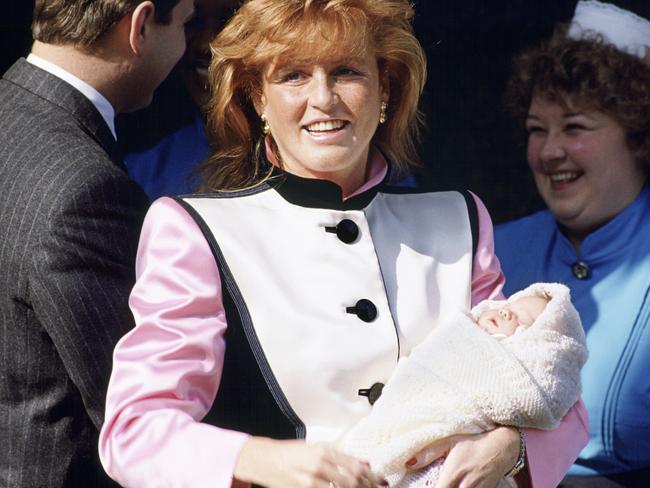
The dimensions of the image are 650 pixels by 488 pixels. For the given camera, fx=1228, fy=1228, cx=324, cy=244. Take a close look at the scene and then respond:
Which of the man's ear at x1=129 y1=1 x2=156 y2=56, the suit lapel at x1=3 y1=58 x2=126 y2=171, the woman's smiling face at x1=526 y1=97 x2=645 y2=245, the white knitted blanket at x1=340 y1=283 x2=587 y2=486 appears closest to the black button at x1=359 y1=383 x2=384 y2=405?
the white knitted blanket at x1=340 y1=283 x2=587 y2=486

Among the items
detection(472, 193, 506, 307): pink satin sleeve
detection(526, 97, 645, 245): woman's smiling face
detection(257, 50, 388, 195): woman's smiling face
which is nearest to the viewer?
detection(257, 50, 388, 195): woman's smiling face

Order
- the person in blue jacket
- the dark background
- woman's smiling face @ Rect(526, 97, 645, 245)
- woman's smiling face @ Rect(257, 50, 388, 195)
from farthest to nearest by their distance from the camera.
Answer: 1. the dark background
2. woman's smiling face @ Rect(526, 97, 645, 245)
3. the person in blue jacket
4. woman's smiling face @ Rect(257, 50, 388, 195)

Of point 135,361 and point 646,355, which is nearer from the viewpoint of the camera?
point 135,361

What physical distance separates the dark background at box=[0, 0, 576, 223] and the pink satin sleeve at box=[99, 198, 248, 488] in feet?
6.52

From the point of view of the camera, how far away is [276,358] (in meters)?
2.23

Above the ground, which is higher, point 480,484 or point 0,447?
point 480,484

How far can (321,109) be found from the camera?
7.84 ft

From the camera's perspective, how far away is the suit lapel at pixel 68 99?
2.54m

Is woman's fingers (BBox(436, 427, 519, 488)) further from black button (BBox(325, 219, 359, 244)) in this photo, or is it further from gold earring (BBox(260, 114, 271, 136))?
gold earring (BBox(260, 114, 271, 136))

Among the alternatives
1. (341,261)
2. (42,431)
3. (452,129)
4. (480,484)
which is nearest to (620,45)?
(452,129)

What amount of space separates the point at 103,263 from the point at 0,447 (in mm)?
438

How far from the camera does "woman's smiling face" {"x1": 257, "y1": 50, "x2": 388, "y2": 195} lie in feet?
7.88

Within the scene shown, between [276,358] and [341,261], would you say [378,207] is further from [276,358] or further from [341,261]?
[276,358]

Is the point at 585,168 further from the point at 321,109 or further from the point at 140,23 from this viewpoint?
the point at 140,23
